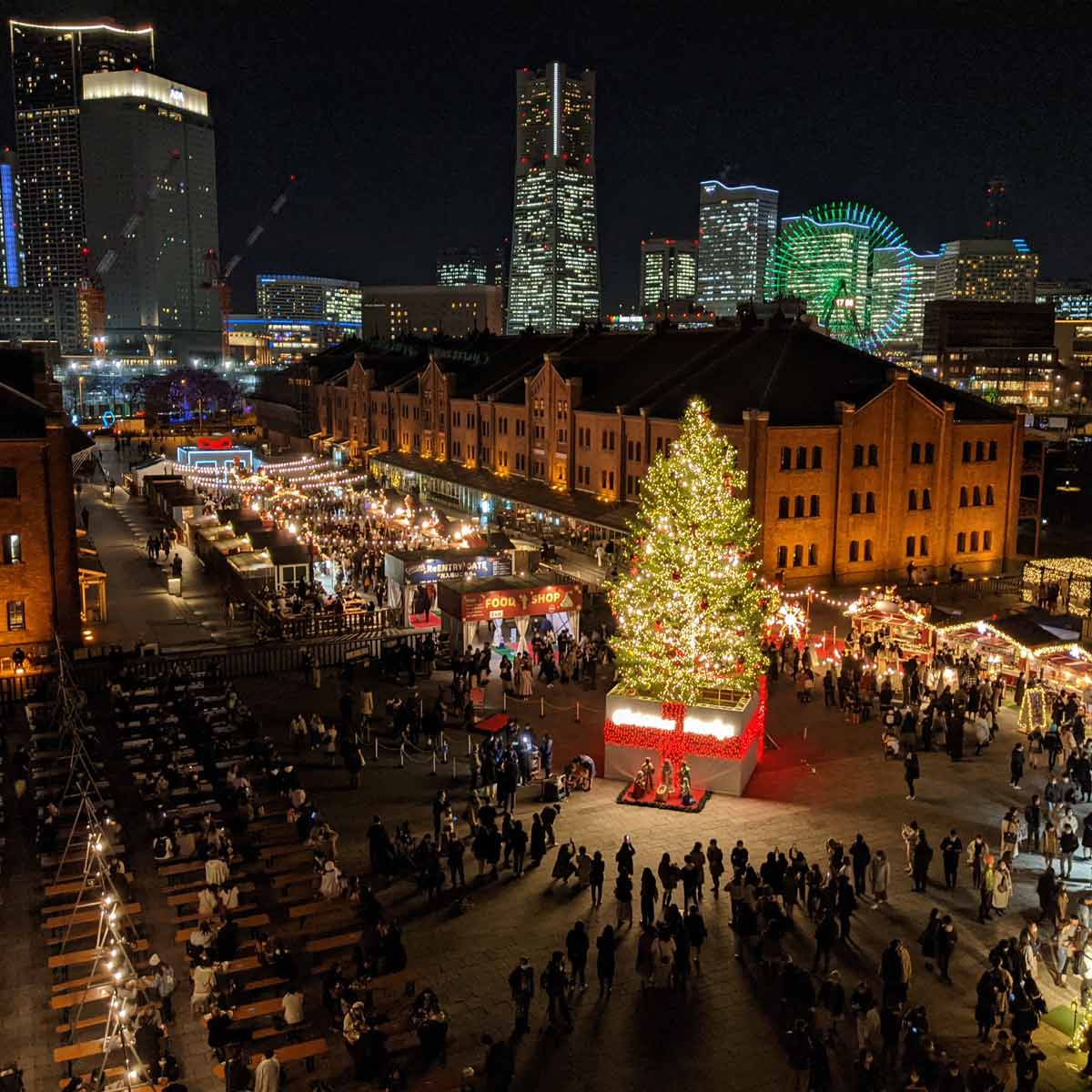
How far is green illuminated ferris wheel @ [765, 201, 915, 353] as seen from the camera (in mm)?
92062

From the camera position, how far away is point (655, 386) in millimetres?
56938

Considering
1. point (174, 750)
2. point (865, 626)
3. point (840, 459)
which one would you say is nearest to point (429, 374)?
point (840, 459)

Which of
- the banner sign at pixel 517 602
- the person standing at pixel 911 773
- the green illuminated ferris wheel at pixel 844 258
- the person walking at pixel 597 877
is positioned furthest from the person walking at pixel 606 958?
the green illuminated ferris wheel at pixel 844 258

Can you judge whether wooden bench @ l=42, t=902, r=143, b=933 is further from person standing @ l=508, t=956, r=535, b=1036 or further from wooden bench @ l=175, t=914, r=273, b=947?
person standing @ l=508, t=956, r=535, b=1036

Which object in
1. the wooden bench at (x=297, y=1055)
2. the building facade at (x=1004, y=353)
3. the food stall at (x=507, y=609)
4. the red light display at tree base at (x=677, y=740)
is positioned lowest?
the wooden bench at (x=297, y=1055)

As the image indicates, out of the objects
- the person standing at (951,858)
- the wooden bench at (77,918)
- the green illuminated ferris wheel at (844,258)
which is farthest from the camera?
the green illuminated ferris wheel at (844,258)

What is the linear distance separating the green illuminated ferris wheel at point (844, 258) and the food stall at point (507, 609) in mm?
63270

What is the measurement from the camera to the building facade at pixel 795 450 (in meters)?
47.1

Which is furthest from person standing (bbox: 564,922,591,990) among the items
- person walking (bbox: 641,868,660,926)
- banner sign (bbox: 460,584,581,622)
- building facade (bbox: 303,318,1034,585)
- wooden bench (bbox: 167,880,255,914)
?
building facade (bbox: 303,318,1034,585)

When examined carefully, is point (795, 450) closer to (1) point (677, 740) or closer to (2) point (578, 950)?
(1) point (677, 740)

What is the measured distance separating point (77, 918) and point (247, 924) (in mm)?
2897

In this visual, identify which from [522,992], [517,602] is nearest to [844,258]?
[517,602]

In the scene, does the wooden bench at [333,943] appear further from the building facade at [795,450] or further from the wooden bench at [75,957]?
the building facade at [795,450]

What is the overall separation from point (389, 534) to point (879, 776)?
3356cm
